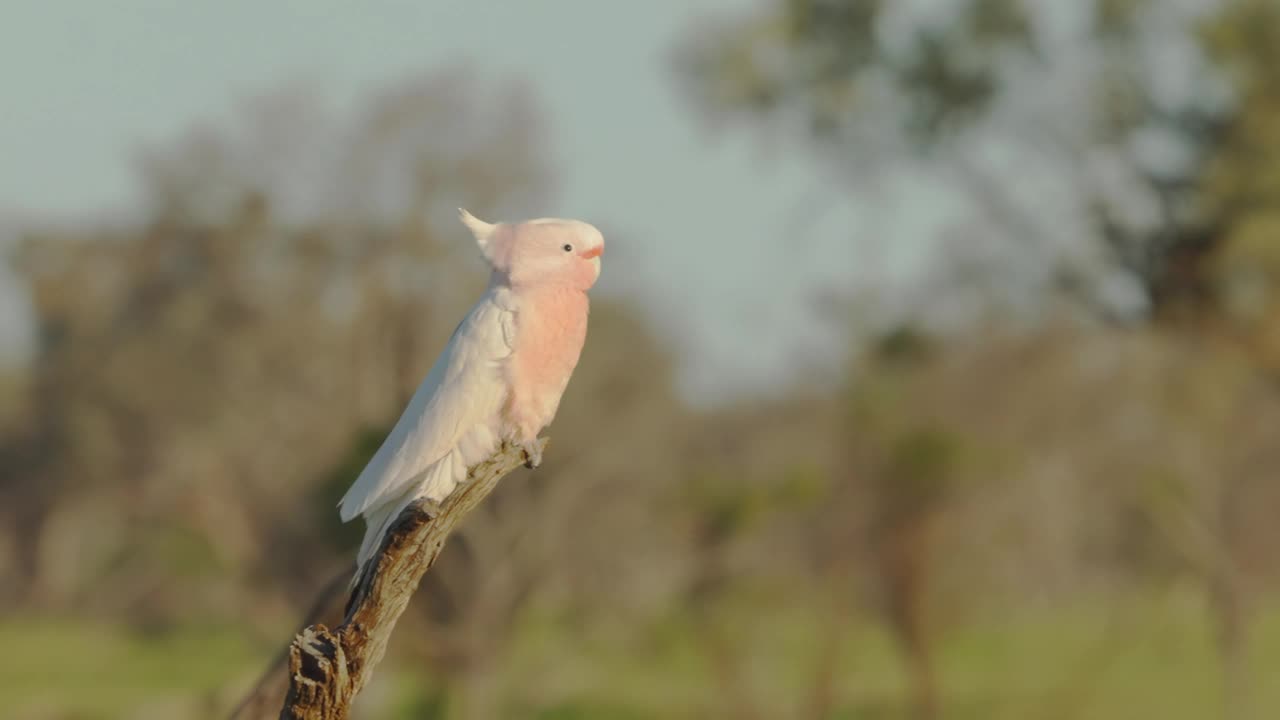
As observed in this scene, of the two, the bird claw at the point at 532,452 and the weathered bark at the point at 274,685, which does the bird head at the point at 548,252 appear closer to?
the bird claw at the point at 532,452


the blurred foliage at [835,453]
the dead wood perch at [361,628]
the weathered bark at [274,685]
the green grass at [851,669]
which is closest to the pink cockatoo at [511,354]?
the dead wood perch at [361,628]

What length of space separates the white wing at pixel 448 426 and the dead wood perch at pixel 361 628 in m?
0.11

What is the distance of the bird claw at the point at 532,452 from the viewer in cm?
534

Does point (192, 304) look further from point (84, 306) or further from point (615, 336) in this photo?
point (615, 336)

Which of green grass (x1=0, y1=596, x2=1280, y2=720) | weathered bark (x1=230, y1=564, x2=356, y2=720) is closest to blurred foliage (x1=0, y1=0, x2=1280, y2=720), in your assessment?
green grass (x1=0, y1=596, x2=1280, y2=720)

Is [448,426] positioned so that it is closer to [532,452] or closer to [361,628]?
[532,452]

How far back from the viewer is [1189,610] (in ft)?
96.6

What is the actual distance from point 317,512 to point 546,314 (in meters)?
24.2

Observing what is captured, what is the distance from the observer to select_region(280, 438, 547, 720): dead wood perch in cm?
501

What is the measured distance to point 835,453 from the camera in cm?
3250

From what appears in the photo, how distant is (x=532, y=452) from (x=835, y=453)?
27489 millimetres

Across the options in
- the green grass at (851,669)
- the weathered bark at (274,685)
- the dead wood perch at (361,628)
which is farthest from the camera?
the green grass at (851,669)

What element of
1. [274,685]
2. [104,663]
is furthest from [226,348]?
[274,685]

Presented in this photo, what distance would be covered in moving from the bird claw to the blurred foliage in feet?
56.3
